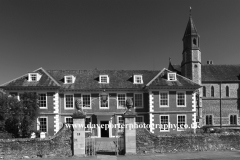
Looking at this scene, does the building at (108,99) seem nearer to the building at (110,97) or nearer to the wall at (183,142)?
the building at (110,97)

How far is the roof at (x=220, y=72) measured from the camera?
3347cm

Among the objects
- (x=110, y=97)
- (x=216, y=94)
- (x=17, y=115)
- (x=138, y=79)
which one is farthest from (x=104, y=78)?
(x=216, y=94)

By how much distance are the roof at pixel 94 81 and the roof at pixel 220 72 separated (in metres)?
12.3

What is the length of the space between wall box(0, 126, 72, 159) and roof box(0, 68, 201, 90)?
431 inches

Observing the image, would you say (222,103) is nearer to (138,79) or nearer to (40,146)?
(138,79)

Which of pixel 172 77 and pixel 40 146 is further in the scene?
pixel 172 77

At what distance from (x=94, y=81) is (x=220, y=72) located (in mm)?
25874

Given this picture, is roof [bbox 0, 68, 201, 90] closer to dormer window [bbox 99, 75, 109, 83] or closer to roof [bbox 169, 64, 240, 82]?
dormer window [bbox 99, 75, 109, 83]

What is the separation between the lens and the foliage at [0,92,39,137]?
1702 centimetres

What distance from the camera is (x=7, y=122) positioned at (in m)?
17.1

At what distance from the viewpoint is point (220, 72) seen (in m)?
34.7

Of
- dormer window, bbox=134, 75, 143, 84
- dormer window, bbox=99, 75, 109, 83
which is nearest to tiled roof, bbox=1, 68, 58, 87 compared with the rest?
dormer window, bbox=99, 75, 109, 83

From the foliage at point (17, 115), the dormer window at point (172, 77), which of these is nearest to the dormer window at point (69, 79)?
the foliage at point (17, 115)

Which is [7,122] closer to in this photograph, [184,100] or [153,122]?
Result: [153,122]
